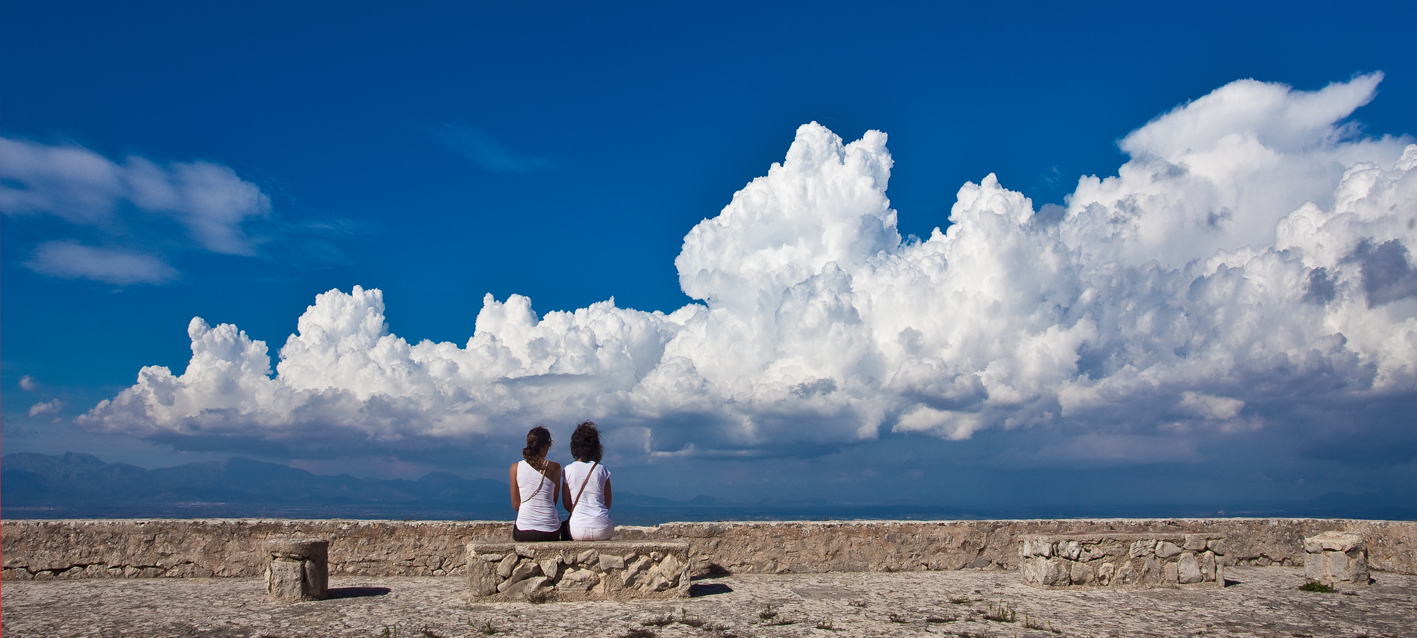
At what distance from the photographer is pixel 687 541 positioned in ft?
22.0

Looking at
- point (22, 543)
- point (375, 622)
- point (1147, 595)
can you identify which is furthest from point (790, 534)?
point (22, 543)

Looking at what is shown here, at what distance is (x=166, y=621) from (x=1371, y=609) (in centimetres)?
913

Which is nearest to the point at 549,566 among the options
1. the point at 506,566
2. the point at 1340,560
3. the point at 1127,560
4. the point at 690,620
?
the point at 506,566

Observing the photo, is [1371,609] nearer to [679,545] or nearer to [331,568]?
[679,545]

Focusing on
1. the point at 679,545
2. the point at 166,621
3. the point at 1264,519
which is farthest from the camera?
the point at 1264,519

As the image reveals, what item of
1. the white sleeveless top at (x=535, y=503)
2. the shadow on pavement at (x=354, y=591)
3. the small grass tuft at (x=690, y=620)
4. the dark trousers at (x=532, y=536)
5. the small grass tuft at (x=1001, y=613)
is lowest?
the small grass tuft at (x=1001, y=613)

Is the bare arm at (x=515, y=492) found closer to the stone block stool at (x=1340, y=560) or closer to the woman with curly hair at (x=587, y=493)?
the woman with curly hair at (x=587, y=493)

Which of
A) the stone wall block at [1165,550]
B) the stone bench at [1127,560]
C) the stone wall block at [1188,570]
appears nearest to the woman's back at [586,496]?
the stone bench at [1127,560]

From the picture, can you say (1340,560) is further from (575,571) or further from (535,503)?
(535,503)

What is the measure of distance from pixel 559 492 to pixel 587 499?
276 millimetres

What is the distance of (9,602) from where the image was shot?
19.9 feet

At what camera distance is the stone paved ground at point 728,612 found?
523 centimetres

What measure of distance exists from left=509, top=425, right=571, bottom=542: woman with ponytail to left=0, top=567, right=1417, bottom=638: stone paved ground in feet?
2.09

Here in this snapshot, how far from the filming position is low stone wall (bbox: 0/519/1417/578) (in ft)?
23.7
